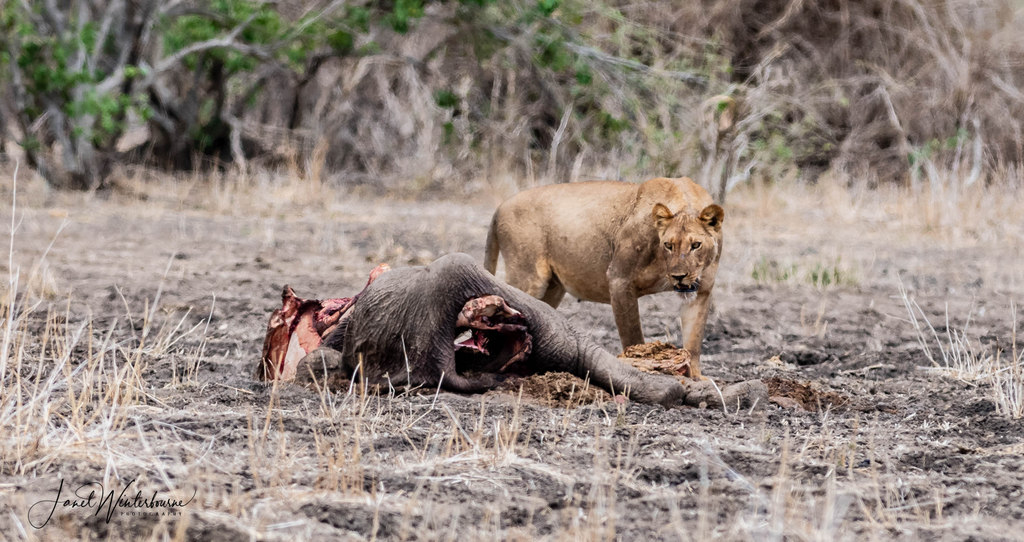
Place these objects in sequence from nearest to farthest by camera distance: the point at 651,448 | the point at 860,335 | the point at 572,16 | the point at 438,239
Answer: the point at 651,448, the point at 860,335, the point at 438,239, the point at 572,16

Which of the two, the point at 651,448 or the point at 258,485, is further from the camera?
the point at 651,448


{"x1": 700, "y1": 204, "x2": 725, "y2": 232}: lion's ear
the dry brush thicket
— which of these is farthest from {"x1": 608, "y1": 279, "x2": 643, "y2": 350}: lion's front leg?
the dry brush thicket

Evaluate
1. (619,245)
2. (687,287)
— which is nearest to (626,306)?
(619,245)

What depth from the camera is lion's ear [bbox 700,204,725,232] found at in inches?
174

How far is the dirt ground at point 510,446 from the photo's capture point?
279 cm

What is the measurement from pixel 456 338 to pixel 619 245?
1.11 meters

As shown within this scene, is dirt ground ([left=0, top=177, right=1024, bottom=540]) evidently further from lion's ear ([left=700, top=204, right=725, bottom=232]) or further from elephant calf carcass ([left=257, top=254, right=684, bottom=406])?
lion's ear ([left=700, top=204, right=725, bottom=232])

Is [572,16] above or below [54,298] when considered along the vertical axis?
above

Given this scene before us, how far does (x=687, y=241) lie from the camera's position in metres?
4.39

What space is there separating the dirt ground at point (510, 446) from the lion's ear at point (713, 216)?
26.4 inches

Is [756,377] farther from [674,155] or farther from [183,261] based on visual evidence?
[674,155]

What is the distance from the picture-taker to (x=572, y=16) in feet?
44.3

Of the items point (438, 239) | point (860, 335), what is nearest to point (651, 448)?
point (860, 335)

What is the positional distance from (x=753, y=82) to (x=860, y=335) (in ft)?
33.4
